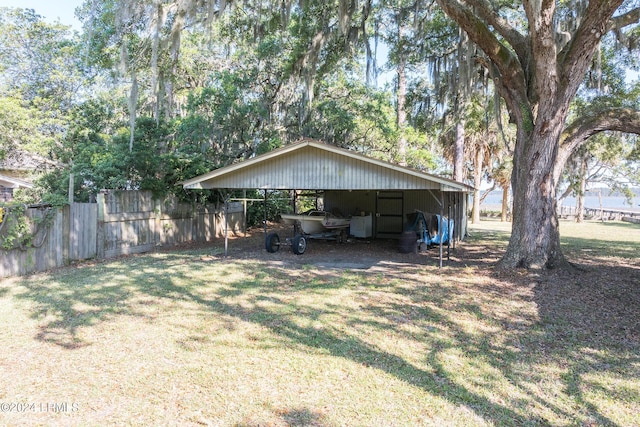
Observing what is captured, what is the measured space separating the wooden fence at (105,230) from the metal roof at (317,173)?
2.10m

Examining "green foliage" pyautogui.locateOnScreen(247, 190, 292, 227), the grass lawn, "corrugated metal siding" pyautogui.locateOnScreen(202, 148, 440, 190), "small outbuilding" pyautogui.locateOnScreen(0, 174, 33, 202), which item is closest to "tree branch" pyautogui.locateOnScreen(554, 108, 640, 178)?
the grass lawn

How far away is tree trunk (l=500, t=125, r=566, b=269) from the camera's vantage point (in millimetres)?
8242

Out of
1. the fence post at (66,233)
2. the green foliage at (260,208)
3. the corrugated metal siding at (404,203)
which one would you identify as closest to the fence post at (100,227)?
the fence post at (66,233)

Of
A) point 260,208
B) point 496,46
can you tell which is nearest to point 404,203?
point 260,208

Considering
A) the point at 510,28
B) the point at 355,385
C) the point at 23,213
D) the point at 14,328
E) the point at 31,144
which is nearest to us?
the point at 355,385

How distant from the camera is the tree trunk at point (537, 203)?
8242mm

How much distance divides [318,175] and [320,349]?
6.16 metres

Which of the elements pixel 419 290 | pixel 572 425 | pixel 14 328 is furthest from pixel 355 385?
pixel 14 328

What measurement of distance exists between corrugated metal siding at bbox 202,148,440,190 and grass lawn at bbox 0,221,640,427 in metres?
2.39

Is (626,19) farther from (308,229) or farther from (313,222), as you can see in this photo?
(308,229)

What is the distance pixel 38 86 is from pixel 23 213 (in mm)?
11724

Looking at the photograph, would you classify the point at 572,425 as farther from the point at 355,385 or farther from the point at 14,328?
the point at 14,328

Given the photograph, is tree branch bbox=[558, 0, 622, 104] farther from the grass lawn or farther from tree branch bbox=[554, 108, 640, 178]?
the grass lawn

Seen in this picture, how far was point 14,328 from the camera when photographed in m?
5.01
